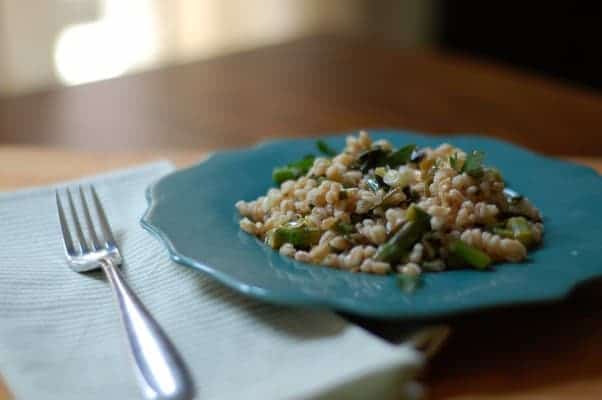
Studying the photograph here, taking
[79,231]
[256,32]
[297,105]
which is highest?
[79,231]

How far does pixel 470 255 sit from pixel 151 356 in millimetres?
345

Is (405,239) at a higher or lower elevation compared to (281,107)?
higher

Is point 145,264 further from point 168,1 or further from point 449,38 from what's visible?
point 449,38

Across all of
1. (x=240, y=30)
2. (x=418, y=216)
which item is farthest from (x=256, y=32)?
(x=418, y=216)

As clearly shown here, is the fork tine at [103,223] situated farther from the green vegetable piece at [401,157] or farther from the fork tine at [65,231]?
the green vegetable piece at [401,157]

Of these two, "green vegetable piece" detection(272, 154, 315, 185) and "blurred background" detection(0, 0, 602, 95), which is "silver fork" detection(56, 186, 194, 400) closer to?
"green vegetable piece" detection(272, 154, 315, 185)

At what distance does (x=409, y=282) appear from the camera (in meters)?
0.84

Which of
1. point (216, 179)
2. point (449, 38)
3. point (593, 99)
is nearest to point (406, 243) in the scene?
point (216, 179)

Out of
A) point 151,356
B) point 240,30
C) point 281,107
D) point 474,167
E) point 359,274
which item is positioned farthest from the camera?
point 240,30

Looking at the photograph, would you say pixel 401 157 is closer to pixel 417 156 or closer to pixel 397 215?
pixel 417 156

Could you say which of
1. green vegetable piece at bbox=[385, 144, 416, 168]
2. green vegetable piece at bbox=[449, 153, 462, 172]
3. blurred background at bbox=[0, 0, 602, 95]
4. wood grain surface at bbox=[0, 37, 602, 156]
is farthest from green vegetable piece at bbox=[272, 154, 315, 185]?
blurred background at bbox=[0, 0, 602, 95]

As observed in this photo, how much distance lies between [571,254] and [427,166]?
0.22 meters

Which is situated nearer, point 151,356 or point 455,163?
point 151,356

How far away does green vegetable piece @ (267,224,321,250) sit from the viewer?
0.95 meters
